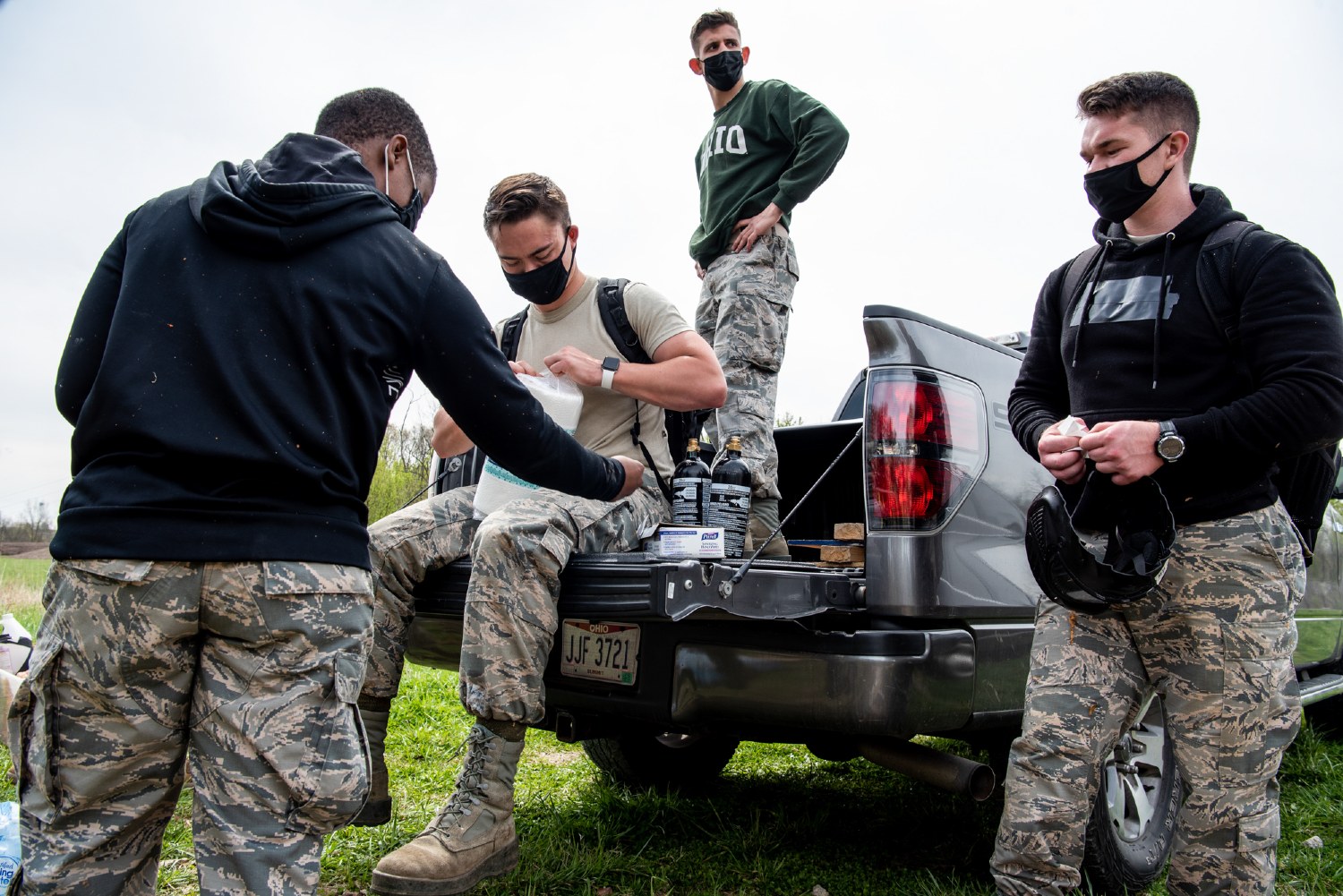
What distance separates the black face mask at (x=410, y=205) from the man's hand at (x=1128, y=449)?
1.55 meters

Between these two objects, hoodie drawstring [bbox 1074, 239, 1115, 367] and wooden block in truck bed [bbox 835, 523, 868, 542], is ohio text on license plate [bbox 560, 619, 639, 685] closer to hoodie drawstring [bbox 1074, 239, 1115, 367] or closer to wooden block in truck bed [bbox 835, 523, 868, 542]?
wooden block in truck bed [bbox 835, 523, 868, 542]

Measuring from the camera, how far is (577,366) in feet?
10.0

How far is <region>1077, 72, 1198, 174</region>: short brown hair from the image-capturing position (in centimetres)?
234

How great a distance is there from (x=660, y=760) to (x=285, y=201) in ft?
9.43

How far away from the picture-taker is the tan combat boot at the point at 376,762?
10.0 ft

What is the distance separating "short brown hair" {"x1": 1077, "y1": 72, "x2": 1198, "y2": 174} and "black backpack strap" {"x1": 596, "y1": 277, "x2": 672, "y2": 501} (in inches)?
59.9

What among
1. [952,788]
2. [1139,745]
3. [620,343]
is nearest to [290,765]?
[952,788]

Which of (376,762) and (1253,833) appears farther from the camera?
(376,762)

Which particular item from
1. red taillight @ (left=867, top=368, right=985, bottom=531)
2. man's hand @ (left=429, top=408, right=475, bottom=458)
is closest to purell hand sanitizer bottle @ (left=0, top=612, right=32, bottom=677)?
man's hand @ (left=429, top=408, right=475, bottom=458)

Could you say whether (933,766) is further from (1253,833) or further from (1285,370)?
(1285,370)

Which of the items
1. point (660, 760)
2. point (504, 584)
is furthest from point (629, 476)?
point (660, 760)

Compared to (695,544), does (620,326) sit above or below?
above

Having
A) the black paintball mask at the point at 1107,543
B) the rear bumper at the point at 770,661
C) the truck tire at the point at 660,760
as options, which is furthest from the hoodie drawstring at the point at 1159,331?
the truck tire at the point at 660,760

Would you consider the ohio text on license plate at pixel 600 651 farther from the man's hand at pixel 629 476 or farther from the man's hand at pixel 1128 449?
the man's hand at pixel 1128 449
